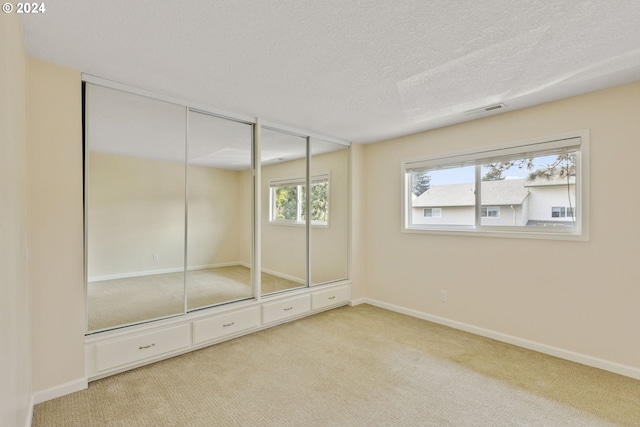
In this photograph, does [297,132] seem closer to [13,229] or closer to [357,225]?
[357,225]

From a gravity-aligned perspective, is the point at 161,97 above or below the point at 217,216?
above

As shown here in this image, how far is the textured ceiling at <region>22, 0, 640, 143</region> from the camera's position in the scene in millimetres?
1646

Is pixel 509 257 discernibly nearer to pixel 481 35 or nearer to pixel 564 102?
pixel 564 102

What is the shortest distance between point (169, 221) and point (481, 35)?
288cm

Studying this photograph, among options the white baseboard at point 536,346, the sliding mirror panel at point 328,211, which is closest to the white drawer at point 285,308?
the sliding mirror panel at point 328,211

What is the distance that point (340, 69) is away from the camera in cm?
228

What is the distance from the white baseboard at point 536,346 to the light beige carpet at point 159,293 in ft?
6.70

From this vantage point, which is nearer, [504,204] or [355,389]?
[355,389]

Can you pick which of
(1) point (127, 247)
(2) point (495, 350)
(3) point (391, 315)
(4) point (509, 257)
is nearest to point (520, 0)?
(4) point (509, 257)

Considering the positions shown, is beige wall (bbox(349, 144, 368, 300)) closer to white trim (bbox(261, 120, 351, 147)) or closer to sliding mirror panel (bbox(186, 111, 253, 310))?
white trim (bbox(261, 120, 351, 147))

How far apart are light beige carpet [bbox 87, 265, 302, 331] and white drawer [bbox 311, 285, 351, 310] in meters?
0.75

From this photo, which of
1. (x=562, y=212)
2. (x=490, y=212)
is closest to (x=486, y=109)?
(x=490, y=212)

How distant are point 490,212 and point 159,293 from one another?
3.55 meters

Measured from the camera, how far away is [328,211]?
4.29m
